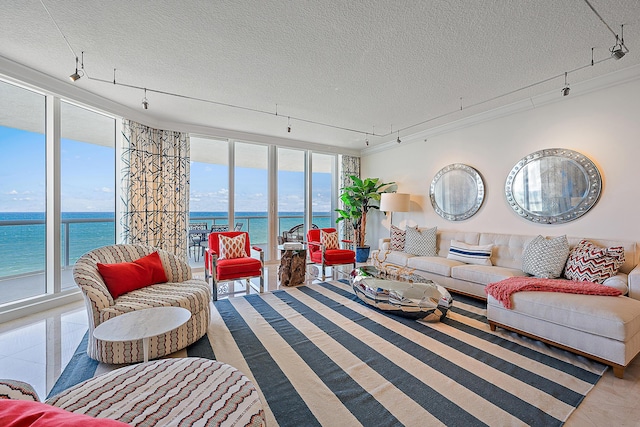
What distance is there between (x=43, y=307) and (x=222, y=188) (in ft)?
10.2

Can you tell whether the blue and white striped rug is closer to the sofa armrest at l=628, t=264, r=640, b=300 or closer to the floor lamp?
the sofa armrest at l=628, t=264, r=640, b=300

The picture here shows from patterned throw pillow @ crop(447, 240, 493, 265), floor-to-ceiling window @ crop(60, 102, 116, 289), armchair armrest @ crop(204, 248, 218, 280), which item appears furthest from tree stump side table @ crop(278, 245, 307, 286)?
floor-to-ceiling window @ crop(60, 102, 116, 289)

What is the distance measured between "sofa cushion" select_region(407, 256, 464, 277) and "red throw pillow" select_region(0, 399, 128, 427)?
4.00 m

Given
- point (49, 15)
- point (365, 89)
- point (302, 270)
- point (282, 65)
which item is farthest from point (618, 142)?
point (49, 15)

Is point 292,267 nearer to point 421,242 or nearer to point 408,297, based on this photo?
point 408,297

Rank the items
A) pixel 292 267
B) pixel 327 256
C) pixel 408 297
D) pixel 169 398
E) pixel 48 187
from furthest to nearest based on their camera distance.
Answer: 1. pixel 327 256
2. pixel 292 267
3. pixel 48 187
4. pixel 408 297
5. pixel 169 398

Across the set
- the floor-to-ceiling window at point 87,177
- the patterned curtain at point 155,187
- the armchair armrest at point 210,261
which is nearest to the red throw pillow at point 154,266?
the armchair armrest at point 210,261

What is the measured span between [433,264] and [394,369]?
7.67 feet

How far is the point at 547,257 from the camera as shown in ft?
10.7

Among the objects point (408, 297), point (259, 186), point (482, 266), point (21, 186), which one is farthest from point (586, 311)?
point (21, 186)

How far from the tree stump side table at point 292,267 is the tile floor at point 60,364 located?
2.45 metres

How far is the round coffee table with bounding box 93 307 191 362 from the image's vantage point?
1.68 metres

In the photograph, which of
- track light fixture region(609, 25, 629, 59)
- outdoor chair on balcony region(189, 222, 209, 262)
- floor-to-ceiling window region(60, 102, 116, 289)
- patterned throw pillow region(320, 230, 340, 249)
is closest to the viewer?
track light fixture region(609, 25, 629, 59)

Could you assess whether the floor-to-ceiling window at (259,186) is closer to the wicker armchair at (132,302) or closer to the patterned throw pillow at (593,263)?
the wicker armchair at (132,302)
